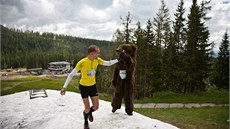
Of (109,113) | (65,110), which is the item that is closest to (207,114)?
(109,113)

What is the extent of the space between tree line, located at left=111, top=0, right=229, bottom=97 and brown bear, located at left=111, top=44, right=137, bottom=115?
11710 mm

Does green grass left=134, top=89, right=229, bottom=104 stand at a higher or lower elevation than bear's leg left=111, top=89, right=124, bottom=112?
lower

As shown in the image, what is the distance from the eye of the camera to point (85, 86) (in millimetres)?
5660

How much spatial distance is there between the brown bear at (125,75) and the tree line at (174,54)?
11710mm

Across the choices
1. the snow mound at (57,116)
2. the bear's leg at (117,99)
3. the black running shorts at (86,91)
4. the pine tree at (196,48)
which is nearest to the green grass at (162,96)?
the pine tree at (196,48)

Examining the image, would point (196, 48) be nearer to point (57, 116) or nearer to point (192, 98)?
point (192, 98)

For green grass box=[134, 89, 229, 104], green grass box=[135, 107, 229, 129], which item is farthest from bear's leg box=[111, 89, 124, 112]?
green grass box=[134, 89, 229, 104]

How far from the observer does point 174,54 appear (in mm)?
19375

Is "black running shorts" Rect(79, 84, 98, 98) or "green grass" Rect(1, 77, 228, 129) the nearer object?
"black running shorts" Rect(79, 84, 98, 98)

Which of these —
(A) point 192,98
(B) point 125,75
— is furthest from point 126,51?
(A) point 192,98

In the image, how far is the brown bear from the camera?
623 cm

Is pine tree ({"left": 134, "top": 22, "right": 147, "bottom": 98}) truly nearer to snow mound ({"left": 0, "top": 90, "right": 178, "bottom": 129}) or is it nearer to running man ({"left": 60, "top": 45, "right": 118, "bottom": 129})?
snow mound ({"left": 0, "top": 90, "right": 178, "bottom": 129})

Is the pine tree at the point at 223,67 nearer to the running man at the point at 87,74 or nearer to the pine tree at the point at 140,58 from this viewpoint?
the pine tree at the point at 140,58

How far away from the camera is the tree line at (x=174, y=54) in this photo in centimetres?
1809
